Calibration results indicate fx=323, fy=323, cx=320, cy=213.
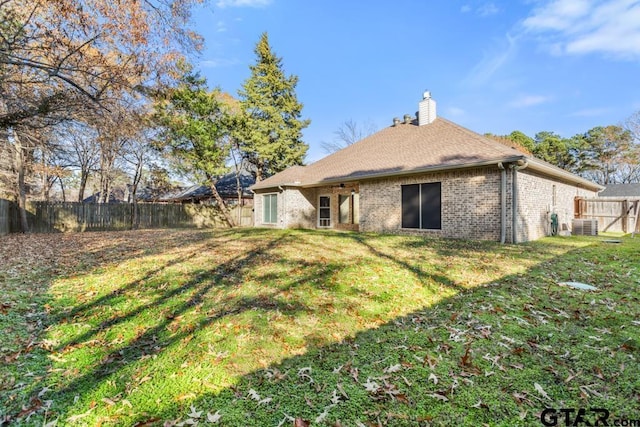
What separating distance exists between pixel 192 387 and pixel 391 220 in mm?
10185

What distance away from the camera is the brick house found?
9383mm

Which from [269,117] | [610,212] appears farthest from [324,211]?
[610,212]

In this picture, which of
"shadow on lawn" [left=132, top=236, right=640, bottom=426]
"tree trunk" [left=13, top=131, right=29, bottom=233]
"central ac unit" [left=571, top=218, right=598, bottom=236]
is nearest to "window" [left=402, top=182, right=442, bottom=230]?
"central ac unit" [left=571, top=218, right=598, bottom=236]

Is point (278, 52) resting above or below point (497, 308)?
above

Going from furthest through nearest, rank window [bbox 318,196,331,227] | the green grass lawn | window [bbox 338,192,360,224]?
window [bbox 318,196,331,227]
window [bbox 338,192,360,224]
the green grass lawn

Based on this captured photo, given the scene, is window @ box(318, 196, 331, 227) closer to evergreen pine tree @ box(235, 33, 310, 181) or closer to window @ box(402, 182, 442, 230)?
window @ box(402, 182, 442, 230)

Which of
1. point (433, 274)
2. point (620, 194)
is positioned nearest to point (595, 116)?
point (620, 194)

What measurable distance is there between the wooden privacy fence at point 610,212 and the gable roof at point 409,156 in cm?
105

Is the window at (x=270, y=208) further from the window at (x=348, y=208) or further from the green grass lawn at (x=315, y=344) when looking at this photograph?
the green grass lawn at (x=315, y=344)

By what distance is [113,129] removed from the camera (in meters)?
9.55

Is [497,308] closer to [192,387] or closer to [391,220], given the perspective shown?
[192,387]

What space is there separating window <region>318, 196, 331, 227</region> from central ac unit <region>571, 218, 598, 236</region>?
32.9 ft

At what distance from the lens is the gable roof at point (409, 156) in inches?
386

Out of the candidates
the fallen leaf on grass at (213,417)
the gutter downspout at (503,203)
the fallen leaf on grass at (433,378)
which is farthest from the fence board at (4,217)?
the gutter downspout at (503,203)
